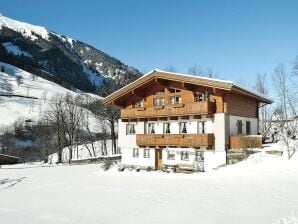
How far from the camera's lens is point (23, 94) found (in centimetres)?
14612

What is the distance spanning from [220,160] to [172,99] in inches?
284

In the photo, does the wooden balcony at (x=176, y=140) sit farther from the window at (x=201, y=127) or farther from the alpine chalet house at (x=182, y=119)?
the window at (x=201, y=127)

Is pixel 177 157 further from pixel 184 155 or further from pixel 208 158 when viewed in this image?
pixel 208 158

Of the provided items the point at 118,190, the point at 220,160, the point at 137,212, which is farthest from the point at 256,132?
the point at 137,212

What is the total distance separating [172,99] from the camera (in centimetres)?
3231

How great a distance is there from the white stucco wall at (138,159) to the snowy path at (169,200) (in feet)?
27.9

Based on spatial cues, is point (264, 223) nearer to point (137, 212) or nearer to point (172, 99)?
point (137, 212)

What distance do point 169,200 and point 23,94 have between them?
140297 millimetres

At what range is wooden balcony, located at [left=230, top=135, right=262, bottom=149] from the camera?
2802cm

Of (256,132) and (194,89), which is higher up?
(194,89)

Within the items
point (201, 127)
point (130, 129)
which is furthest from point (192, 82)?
point (130, 129)

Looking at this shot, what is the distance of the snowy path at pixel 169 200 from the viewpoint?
43.3 feet

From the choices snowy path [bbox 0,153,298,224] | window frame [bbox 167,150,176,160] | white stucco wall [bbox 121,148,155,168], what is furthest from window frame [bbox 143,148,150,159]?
snowy path [bbox 0,153,298,224]

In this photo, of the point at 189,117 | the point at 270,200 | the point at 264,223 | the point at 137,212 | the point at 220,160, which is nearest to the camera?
the point at 264,223
